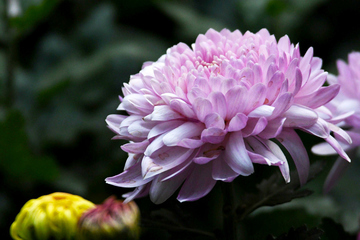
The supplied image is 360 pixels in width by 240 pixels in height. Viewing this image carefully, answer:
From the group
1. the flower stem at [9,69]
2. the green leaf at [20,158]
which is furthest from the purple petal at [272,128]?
the flower stem at [9,69]

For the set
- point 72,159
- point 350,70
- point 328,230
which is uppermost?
point 350,70

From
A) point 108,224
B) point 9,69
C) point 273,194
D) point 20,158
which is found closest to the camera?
point 108,224

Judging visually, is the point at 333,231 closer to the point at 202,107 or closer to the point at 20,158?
the point at 202,107

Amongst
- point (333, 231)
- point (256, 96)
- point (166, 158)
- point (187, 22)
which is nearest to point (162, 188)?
point (166, 158)

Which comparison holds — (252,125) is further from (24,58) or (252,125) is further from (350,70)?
(24,58)

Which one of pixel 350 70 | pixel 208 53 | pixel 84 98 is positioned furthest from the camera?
pixel 84 98

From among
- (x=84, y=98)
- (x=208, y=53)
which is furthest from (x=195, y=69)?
(x=84, y=98)

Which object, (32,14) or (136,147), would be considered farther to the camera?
(32,14)
